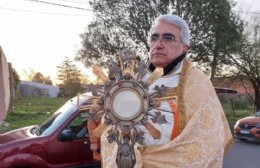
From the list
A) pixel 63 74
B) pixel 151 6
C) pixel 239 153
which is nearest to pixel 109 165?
pixel 239 153

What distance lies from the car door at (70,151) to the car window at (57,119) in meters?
0.12

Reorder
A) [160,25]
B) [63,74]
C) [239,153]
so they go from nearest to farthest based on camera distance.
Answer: [160,25]
[239,153]
[63,74]

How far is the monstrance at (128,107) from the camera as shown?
74.6 inches

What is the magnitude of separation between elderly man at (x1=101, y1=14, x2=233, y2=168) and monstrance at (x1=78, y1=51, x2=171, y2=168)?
6 centimetres

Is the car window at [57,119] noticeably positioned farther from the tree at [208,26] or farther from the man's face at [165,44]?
the tree at [208,26]

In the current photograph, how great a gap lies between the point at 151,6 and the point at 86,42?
317 centimetres

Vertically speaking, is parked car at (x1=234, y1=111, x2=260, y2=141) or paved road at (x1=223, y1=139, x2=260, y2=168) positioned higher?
parked car at (x1=234, y1=111, x2=260, y2=141)

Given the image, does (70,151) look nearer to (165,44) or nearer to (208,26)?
(165,44)

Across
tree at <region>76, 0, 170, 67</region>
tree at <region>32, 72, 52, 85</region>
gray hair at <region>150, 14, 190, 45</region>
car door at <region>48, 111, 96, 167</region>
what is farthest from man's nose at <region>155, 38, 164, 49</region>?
tree at <region>32, 72, 52, 85</region>

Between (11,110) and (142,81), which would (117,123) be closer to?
(142,81)

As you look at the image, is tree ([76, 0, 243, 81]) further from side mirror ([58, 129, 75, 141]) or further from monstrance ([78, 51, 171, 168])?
monstrance ([78, 51, 171, 168])

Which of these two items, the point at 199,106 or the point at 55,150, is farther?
the point at 55,150

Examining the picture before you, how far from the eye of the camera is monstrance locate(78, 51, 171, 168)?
1.90 metres

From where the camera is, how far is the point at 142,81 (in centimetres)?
193
